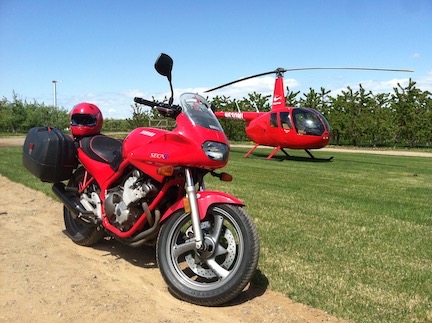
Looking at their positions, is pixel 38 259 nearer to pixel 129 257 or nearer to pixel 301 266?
pixel 129 257

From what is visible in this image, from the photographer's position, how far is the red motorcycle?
3.22 metres

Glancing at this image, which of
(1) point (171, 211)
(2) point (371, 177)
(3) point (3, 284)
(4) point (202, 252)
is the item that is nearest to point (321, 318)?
(4) point (202, 252)

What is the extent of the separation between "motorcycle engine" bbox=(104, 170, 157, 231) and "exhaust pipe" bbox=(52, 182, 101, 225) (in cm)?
38

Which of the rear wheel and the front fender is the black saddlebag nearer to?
the rear wheel

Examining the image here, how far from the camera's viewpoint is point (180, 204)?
135 inches

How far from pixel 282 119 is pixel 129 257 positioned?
563 inches

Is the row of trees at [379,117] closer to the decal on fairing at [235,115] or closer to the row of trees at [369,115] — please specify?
the row of trees at [369,115]

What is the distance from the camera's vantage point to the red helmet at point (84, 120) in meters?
4.71

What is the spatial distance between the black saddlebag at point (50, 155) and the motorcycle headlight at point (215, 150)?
7.00 feet

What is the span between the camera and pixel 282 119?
1780 cm

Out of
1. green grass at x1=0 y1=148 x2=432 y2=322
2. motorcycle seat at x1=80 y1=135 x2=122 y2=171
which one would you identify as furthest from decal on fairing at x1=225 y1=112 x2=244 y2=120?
motorcycle seat at x1=80 y1=135 x2=122 y2=171

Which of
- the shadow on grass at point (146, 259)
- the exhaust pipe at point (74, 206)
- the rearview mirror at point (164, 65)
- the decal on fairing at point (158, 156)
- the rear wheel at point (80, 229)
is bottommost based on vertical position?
the shadow on grass at point (146, 259)

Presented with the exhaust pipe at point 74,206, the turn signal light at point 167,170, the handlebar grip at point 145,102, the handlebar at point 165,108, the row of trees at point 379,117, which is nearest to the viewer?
the turn signal light at point 167,170

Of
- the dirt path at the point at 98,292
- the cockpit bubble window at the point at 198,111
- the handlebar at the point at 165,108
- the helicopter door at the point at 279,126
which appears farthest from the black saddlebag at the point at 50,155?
the helicopter door at the point at 279,126
